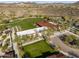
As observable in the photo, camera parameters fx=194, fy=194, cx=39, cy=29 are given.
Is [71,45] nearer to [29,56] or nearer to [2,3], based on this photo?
[29,56]

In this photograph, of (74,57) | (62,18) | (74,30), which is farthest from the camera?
(62,18)

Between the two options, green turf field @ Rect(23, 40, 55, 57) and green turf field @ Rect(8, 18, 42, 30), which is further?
green turf field @ Rect(8, 18, 42, 30)

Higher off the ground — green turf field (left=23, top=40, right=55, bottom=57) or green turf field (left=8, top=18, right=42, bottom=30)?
green turf field (left=8, top=18, right=42, bottom=30)

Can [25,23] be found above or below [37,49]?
above

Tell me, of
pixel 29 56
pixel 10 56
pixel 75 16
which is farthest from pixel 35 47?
pixel 75 16

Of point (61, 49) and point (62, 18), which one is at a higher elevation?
point (62, 18)

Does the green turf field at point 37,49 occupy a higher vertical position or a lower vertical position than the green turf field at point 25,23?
lower

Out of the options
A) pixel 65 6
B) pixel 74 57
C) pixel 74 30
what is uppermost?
pixel 65 6

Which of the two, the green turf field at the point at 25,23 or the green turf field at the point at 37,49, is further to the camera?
the green turf field at the point at 25,23
